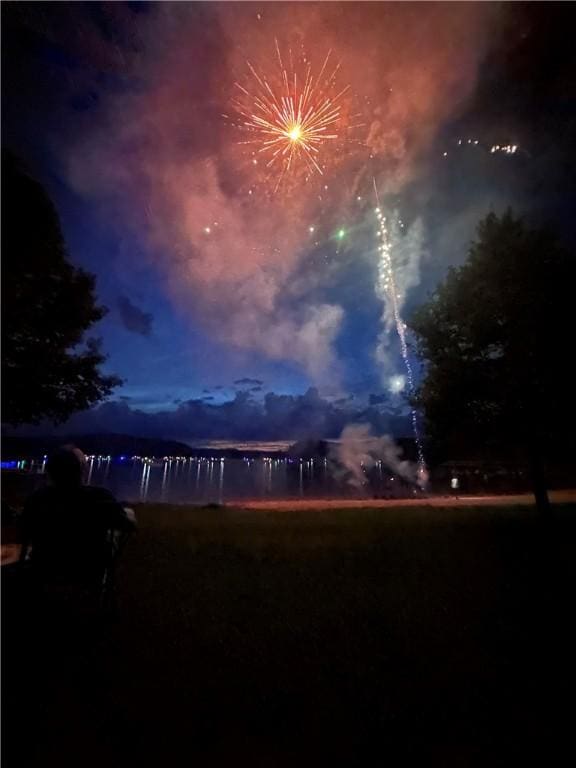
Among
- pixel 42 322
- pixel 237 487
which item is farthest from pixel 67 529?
pixel 237 487

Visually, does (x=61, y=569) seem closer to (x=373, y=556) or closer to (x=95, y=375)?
(x=373, y=556)

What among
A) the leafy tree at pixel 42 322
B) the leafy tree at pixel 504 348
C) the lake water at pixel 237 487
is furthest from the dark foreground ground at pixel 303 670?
the leafy tree at pixel 42 322

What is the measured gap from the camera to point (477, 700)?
338 centimetres

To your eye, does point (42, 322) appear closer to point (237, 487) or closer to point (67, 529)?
point (67, 529)

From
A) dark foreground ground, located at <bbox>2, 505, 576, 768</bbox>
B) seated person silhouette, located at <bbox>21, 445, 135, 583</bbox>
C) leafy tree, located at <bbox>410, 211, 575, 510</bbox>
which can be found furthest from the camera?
leafy tree, located at <bbox>410, 211, 575, 510</bbox>

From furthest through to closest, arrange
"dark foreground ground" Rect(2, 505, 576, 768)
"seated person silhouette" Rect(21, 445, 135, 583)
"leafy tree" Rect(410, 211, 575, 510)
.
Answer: "leafy tree" Rect(410, 211, 575, 510)
"seated person silhouette" Rect(21, 445, 135, 583)
"dark foreground ground" Rect(2, 505, 576, 768)

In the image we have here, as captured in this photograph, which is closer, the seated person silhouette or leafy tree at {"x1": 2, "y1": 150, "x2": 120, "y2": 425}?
the seated person silhouette

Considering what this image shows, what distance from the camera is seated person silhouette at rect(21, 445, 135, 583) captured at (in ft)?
13.0

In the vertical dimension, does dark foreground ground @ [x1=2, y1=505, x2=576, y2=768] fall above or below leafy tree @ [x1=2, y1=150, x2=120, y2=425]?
below

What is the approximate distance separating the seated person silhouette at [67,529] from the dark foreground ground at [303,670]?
72 centimetres

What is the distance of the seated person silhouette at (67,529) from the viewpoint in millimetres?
3975

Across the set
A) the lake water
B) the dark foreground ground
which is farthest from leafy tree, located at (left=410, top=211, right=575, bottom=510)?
the lake water

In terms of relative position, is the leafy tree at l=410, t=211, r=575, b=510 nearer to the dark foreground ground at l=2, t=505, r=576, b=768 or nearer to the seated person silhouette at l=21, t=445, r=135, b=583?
the dark foreground ground at l=2, t=505, r=576, b=768

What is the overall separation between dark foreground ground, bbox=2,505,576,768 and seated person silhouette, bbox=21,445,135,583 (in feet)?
2.36
